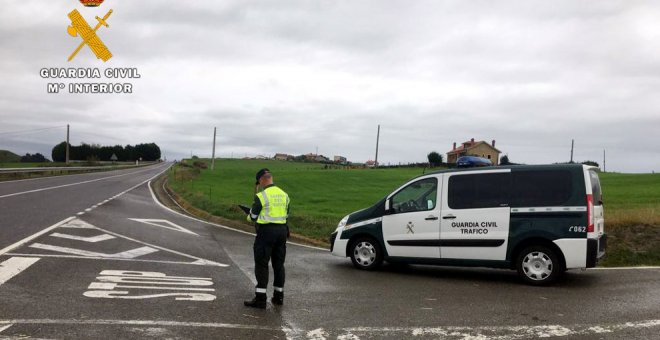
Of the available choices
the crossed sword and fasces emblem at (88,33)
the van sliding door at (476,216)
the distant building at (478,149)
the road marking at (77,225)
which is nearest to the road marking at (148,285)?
the van sliding door at (476,216)

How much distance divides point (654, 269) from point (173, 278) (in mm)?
8815

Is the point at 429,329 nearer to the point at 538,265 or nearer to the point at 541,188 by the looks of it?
the point at 538,265

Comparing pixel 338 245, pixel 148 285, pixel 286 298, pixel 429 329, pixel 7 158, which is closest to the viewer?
pixel 429 329

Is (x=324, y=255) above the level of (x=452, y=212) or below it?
below

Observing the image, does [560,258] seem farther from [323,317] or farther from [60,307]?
[60,307]

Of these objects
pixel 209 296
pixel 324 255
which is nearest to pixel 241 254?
pixel 324 255

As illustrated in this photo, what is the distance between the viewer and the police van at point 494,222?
8.32 m

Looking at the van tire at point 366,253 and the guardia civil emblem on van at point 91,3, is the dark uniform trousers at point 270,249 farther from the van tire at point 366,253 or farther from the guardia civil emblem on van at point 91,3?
the guardia civil emblem on van at point 91,3

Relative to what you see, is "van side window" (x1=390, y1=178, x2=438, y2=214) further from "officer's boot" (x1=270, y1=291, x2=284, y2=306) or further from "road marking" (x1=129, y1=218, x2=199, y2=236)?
"road marking" (x1=129, y1=218, x2=199, y2=236)

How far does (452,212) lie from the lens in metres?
9.11

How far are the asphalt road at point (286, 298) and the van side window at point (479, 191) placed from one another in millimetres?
1304

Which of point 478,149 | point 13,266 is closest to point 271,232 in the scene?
point 13,266

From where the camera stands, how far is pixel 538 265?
8.41m

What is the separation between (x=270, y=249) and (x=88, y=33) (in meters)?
21.8
